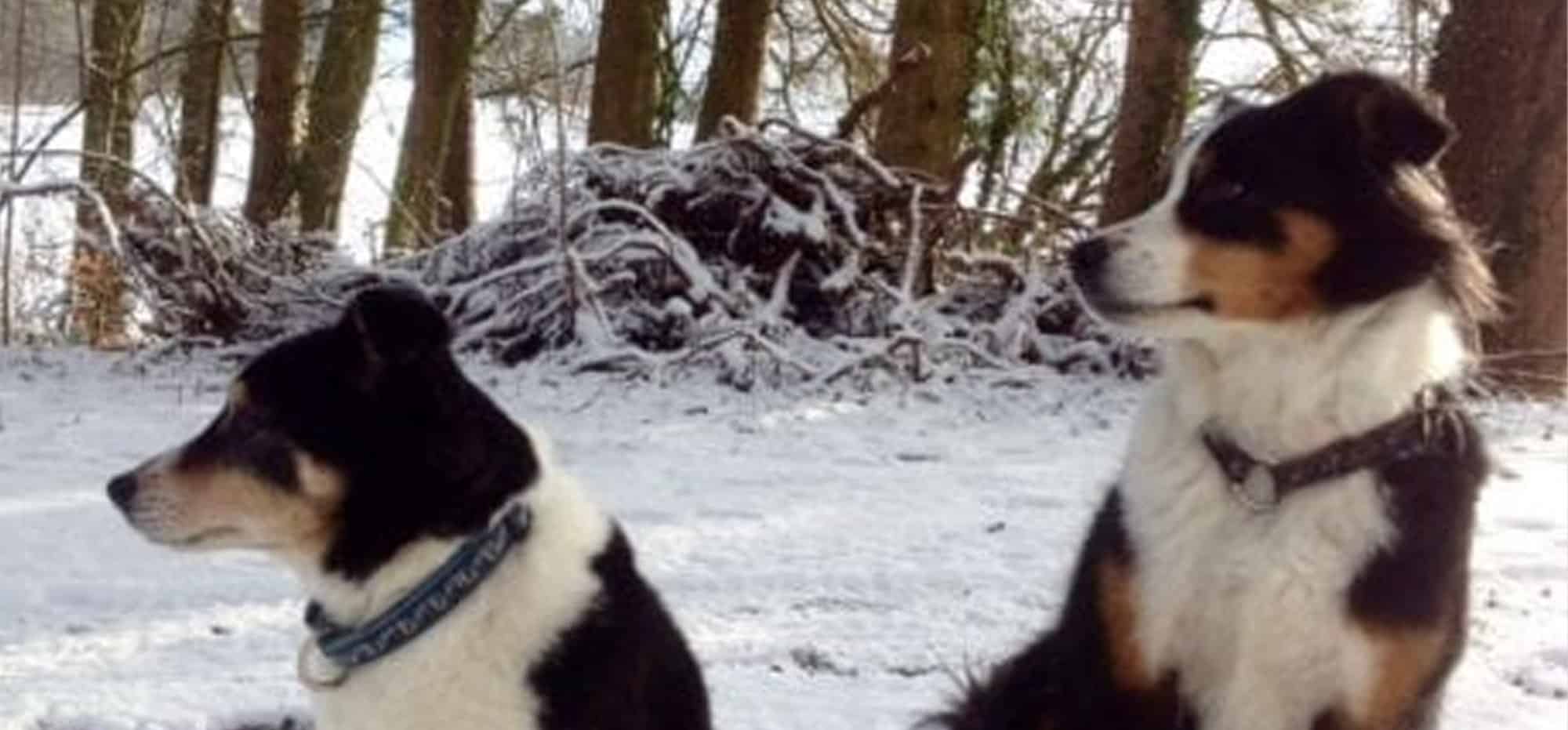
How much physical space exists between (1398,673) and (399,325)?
201cm

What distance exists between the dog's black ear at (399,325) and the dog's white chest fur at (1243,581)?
4.68 feet

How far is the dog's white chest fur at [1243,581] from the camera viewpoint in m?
3.98

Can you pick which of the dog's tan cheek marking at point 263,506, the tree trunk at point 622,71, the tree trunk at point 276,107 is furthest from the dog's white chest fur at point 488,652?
the tree trunk at point 276,107

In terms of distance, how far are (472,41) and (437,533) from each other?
1529 cm

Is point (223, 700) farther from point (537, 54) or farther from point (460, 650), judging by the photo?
point (537, 54)

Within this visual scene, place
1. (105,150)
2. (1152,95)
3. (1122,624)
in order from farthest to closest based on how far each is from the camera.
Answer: (105,150) < (1152,95) < (1122,624)

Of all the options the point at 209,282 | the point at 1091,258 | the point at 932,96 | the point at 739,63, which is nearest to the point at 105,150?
the point at 739,63

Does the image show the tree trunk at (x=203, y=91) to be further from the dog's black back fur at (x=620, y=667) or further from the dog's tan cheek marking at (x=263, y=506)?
the dog's black back fur at (x=620, y=667)

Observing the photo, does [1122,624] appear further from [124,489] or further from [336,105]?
[336,105]

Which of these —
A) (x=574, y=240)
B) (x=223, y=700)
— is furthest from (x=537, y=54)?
(x=223, y=700)

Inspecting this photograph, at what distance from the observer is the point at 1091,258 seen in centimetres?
414

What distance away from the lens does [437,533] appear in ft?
13.0

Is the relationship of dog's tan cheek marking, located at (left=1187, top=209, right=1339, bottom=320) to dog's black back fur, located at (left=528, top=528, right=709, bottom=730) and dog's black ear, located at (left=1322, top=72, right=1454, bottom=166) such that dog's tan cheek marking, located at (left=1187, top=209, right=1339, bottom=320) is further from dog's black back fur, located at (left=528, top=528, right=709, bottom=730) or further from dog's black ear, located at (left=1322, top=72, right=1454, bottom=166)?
dog's black back fur, located at (left=528, top=528, right=709, bottom=730)

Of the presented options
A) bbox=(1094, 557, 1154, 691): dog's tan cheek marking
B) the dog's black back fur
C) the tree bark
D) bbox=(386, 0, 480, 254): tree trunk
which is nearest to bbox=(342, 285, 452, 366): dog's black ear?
the dog's black back fur
